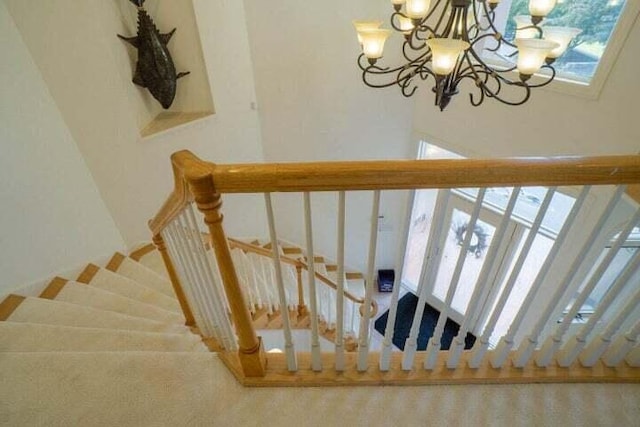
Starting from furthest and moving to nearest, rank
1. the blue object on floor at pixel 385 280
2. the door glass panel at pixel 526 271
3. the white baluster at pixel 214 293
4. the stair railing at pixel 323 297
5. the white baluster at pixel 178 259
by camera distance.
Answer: the blue object on floor at pixel 385 280, the door glass panel at pixel 526 271, the stair railing at pixel 323 297, the white baluster at pixel 178 259, the white baluster at pixel 214 293

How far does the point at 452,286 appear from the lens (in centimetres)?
103

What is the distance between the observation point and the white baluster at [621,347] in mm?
1108

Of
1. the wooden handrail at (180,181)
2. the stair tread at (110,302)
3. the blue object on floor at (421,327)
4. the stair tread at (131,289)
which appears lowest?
the blue object on floor at (421,327)

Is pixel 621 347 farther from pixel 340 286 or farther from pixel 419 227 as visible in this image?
pixel 419 227

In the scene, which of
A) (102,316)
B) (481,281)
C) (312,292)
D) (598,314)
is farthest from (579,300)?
(102,316)

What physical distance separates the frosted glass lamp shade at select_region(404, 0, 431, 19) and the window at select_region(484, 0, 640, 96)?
91 centimetres

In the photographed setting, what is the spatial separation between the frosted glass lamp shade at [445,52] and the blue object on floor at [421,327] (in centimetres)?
317

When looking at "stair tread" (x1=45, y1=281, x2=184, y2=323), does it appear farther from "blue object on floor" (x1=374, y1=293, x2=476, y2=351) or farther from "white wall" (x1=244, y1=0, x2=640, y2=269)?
"blue object on floor" (x1=374, y1=293, x2=476, y2=351)

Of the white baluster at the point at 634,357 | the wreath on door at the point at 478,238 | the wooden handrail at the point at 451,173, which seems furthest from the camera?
the wreath on door at the point at 478,238

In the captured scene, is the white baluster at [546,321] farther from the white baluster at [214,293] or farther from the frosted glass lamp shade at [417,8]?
the frosted glass lamp shade at [417,8]

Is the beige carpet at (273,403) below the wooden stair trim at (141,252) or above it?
above

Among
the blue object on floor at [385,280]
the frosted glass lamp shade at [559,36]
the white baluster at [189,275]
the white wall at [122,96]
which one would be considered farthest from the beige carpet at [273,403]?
the blue object on floor at [385,280]

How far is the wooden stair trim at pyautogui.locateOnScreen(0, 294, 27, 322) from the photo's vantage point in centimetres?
212

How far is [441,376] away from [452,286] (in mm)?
388
